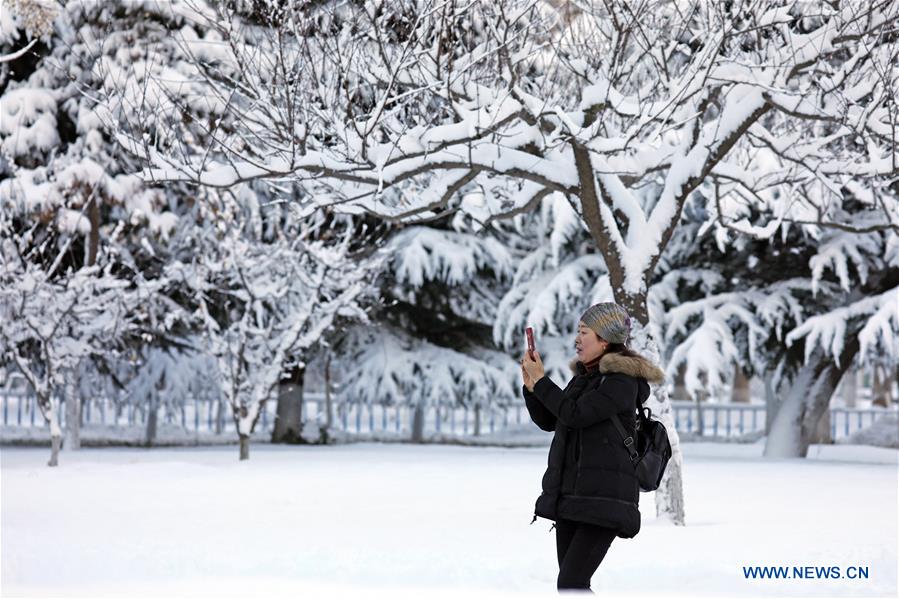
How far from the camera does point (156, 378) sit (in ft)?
74.4

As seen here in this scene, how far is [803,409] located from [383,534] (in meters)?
11.9

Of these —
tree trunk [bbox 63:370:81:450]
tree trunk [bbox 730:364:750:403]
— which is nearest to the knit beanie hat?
tree trunk [bbox 63:370:81:450]

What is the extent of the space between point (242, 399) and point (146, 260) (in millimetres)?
4744

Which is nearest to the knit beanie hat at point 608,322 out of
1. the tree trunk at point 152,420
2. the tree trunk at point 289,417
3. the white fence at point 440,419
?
the tree trunk at point 289,417

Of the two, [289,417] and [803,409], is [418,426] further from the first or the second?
[803,409]

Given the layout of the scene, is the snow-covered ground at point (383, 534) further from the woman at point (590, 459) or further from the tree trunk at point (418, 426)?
the tree trunk at point (418, 426)

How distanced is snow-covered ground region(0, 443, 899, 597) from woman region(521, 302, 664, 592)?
2.18m

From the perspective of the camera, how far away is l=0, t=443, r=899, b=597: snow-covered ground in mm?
7625

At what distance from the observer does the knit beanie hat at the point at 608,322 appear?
16.6ft

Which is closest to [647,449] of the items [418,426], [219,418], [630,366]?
[630,366]

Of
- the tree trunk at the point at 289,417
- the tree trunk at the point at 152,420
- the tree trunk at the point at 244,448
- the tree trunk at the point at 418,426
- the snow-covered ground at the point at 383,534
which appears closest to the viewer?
the snow-covered ground at the point at 383,534

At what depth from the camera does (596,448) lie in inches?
193

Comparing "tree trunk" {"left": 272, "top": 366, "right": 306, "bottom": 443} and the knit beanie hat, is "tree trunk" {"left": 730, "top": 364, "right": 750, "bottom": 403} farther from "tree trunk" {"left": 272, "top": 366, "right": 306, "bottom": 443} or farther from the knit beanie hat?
the knit beanie hat

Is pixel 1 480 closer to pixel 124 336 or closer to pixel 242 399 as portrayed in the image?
pixel 242 399
